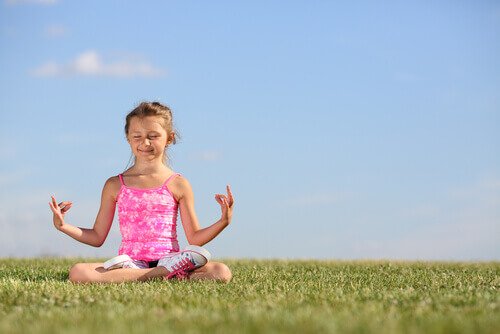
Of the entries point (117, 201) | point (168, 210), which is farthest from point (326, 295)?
point (117, 201)

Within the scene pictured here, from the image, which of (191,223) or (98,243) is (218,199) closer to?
(191,223)

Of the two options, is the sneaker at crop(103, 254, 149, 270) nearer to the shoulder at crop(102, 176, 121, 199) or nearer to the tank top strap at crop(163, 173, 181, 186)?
the shoulder at crop(102, 176, 121, 199)

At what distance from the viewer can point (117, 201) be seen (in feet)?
35.0

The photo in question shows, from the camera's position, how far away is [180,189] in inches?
412

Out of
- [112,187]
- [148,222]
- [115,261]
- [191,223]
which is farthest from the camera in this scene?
[112,187]

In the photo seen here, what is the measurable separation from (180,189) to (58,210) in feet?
5.63

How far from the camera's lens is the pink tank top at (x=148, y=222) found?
404 inches

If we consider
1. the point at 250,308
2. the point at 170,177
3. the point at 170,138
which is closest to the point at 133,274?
the point at 170,177

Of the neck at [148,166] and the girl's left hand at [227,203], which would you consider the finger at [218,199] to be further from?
the neck at [148,166]

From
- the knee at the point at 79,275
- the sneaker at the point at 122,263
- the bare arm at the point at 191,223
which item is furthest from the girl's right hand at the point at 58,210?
the bare arm at the point at 191,223

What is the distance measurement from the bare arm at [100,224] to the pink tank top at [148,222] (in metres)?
0.34

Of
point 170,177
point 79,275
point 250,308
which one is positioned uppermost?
point 170,177

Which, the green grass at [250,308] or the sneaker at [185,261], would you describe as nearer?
the green grass at [250,308]

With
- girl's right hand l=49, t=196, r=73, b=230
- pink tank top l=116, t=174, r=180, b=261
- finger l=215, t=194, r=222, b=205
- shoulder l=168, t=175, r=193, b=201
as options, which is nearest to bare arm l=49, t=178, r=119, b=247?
girl's right hand l=49, t=196, r=73, b=230
